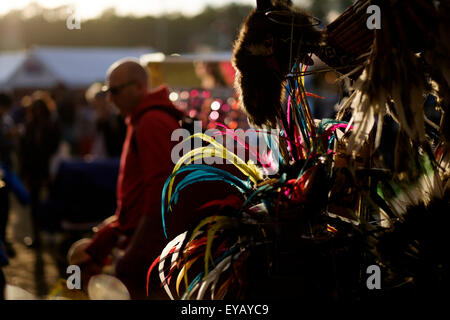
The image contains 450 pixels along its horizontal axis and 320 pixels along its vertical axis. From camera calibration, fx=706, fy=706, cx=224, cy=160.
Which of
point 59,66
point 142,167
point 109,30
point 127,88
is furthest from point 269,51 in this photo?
point 109,30

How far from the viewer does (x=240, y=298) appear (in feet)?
5.32

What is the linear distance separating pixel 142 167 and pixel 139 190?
0.39ft

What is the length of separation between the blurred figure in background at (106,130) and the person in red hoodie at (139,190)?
4.72 meters

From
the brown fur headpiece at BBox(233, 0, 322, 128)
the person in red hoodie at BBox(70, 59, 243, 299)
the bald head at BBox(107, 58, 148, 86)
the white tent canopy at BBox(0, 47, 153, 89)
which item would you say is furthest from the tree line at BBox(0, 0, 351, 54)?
the brown fur headpiece at BBox(233, 0, 322, 128)

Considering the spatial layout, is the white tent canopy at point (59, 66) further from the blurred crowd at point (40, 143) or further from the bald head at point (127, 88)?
the bald head at point (127, 88)

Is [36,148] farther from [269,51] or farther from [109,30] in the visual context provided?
[109,30]

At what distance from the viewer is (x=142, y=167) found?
10.8 ft

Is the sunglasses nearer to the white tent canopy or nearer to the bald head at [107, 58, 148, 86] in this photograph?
the bald head at [107, 58, 148, 86]

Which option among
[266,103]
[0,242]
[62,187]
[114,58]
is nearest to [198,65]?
[62,187]

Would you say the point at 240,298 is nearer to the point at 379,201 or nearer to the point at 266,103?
the point at 379,201

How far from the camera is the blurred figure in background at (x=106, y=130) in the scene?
27.3ft

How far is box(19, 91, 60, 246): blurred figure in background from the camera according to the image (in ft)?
26.6

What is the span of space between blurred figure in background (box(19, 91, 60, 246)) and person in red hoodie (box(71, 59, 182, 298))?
4734mm
